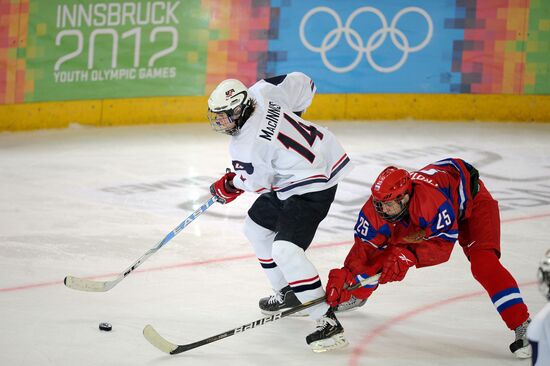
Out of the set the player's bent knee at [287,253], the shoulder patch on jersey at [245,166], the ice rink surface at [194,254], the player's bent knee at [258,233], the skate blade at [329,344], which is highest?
the shoulder patch on jersey at [245,166]

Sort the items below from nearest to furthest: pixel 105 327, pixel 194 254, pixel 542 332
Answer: pixel 542 332 → pixel 105 327 → pixel 194 254

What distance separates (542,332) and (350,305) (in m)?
2.11

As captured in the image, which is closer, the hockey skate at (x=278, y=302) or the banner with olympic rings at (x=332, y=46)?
the hockey skate at (x=278, y=302)

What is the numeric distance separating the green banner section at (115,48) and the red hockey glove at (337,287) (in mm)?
5532

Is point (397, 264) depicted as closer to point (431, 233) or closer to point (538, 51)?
point (431, 233)

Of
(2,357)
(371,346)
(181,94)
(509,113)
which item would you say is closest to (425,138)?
(509,113)

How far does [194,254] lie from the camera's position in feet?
19.5

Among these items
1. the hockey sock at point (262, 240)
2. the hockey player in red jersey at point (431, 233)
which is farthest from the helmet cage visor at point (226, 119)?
the hockey player in red jersey at point (431, 233)

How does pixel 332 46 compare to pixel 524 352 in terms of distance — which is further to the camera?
pixel 332 46

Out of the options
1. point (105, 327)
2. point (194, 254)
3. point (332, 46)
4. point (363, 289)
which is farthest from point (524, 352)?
point (332, 46)

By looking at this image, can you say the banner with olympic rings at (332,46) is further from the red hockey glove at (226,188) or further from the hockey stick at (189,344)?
the hockey stick at (189,344)

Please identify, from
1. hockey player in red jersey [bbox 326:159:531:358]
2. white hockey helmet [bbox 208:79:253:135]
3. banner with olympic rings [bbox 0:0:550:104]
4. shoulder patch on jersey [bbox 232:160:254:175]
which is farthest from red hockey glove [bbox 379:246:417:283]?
banner with olympic rings [bbox 0:0:550:104]

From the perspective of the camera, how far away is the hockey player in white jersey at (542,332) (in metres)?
2.85

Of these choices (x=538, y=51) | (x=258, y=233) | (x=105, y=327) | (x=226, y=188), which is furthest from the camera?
(x=538, y=51)
